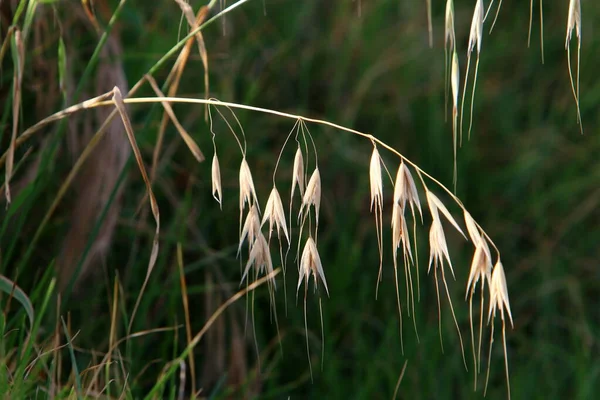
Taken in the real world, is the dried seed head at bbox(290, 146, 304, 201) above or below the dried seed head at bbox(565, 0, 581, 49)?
below

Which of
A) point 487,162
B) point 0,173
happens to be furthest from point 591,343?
point 0,173

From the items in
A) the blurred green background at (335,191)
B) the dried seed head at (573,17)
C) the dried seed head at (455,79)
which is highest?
the dried seed head at (573,17)

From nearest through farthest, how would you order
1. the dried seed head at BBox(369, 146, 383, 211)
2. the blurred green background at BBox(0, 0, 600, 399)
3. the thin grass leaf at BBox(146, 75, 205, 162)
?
1. the dried seed head at BBox(369, 146, 383, 211)
2. the thin grass leaf at BBox(146, 75, 205, 162)
3. the blurred green background at BBox(0, 0, 600, 399)

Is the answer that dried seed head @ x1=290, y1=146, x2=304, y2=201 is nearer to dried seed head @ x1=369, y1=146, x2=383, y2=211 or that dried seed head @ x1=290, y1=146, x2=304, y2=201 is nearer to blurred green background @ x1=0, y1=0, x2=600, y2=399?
dried seed head @ x1=369, y1=146, x2=383, y2=211

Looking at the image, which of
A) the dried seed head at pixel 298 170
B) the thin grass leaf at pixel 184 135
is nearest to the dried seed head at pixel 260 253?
the dried seed head at pixel 298 170

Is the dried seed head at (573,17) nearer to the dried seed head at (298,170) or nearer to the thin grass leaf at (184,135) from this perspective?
the dried seed head at (298,170)

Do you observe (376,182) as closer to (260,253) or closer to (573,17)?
(260,253)

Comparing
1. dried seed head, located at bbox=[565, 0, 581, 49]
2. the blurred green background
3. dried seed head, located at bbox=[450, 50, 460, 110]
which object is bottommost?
the blurred green background

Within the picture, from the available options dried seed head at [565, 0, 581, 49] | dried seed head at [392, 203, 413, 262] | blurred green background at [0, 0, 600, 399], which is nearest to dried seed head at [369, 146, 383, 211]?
dried seed head at [392, 203, 413, 262]

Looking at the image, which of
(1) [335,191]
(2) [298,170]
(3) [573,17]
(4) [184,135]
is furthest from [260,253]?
(1) [335,191]
